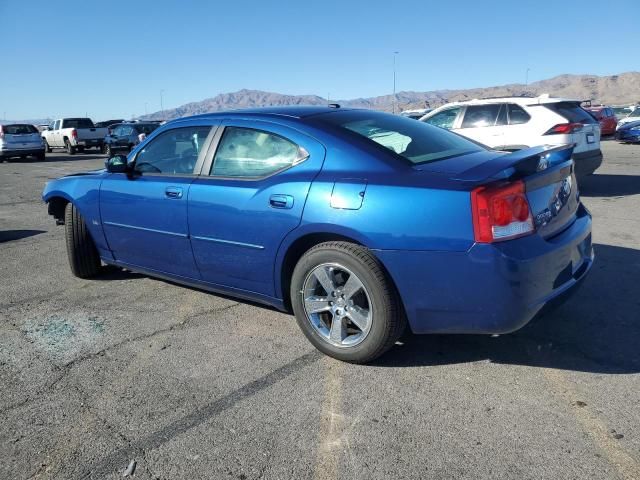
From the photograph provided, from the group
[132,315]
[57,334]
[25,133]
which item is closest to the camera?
[57,334]

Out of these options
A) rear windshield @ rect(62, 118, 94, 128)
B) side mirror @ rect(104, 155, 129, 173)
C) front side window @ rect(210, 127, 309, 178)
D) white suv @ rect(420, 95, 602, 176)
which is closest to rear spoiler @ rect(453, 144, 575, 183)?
front side window @ rect(210, 127, 309, 178)

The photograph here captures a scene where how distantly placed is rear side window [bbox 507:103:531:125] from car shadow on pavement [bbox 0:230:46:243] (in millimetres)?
7708

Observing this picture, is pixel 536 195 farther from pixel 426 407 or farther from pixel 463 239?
pixel 426 407

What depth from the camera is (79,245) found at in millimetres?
4922

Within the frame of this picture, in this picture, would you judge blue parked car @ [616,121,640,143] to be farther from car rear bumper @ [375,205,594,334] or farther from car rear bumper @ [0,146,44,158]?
car rear bumper @ [0,146,44,158]

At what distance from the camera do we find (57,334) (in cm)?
385

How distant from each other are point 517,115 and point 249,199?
7.02m

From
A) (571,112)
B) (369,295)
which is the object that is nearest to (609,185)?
(571,112)

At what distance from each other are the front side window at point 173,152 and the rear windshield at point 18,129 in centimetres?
2208

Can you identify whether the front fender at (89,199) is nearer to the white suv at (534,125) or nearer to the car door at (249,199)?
the car door at (249,199)

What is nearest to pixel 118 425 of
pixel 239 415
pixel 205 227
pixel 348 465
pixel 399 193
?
pixel 239 415

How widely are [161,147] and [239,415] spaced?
2.46 metres

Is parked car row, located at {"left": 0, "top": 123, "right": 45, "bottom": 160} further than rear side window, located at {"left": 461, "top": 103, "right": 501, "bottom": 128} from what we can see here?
Yes

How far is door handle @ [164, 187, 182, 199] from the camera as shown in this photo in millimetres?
3867
